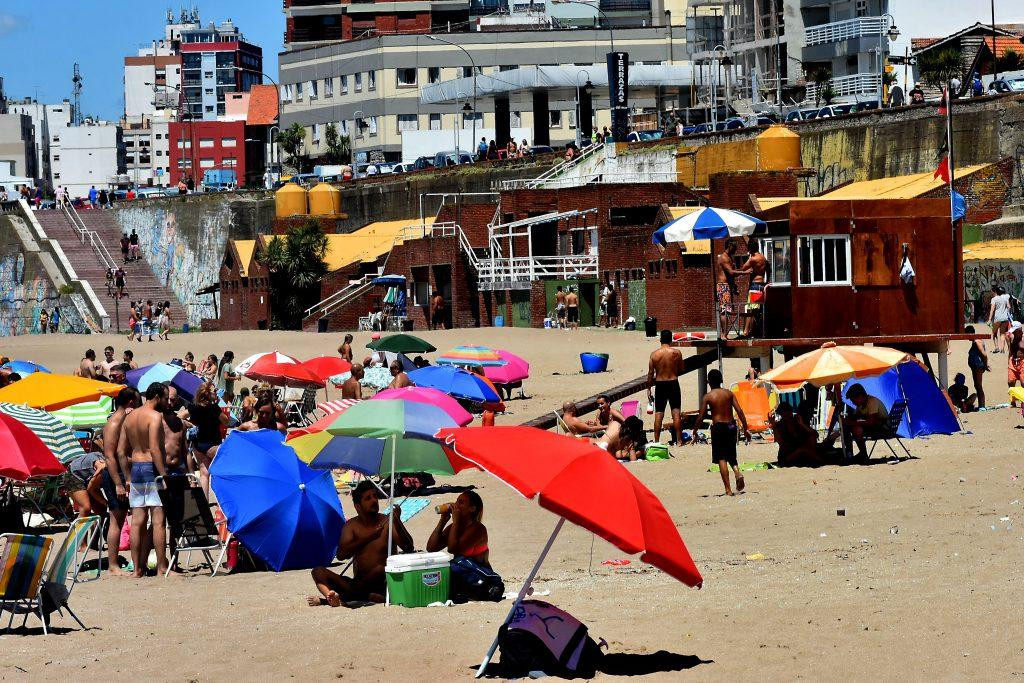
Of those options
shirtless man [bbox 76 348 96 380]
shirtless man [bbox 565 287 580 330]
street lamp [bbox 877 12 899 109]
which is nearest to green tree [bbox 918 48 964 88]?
street lamp [bbox 877 12 899 109]

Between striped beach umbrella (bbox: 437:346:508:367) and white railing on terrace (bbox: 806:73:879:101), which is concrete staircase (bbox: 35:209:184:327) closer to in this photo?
white railing on terrace (bbox: 806:73:879:101)

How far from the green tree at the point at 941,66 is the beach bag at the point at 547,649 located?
1974 inches

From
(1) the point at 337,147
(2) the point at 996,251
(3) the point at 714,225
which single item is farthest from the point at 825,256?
(1) the point at 337,147

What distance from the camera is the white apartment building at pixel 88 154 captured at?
13650 centimetres

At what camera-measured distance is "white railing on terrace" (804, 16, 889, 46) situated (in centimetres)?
5753

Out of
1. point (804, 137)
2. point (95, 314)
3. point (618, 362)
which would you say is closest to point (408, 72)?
point (95, 314)

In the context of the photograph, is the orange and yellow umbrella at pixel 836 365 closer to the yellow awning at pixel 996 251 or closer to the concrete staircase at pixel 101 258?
the yellow awning at pixel 996 251

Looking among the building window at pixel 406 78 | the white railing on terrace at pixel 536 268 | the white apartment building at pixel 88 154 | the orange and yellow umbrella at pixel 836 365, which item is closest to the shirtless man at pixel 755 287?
the orange and yellow umbrella at pixel 836 365

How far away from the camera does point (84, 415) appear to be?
18.2 metres

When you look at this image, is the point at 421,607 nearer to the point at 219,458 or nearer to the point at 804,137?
the point at 219,458

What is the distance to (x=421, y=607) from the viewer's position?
10.7 metres

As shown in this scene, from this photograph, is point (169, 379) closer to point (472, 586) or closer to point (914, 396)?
point (914, 396)

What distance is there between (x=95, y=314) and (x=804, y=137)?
25.6m

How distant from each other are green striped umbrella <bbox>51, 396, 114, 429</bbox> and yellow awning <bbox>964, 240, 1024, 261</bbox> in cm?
2229
